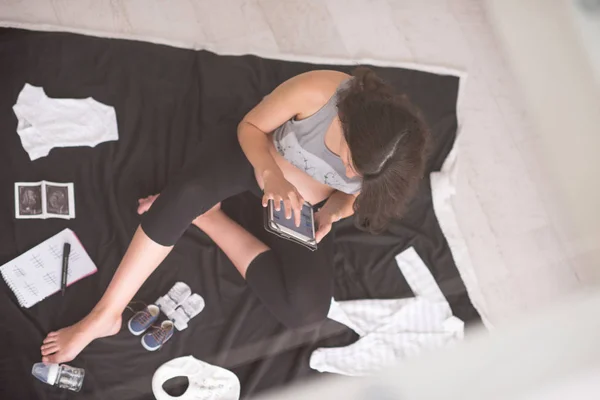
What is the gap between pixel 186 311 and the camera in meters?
1.50

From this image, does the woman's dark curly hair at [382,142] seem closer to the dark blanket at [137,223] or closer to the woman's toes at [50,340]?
the dark blanket at [137,223]

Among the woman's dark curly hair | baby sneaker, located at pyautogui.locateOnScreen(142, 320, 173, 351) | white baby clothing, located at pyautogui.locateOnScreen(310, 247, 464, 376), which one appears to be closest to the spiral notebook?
baby sneaker, located at pyautogui.locateOnScreen(142, 320, 173, 351)

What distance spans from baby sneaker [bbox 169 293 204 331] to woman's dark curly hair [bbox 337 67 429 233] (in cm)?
59

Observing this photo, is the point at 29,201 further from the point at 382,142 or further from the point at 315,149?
the point at 382,142

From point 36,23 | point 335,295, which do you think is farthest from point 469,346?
point 36,23

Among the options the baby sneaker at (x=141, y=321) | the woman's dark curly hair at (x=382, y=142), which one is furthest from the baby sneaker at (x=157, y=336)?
the woman's dark curly hair at (x=382, y=142)

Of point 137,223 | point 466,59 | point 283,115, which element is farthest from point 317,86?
point 466,59

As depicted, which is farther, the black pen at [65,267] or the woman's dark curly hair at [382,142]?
the black pen at [65,267]

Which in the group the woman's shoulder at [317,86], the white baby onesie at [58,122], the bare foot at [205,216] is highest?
the white baby onesie at [58,122]

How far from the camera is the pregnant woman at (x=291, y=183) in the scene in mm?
1069

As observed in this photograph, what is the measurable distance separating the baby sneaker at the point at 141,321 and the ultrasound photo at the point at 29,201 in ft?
1.20

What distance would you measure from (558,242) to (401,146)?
1.20 metres

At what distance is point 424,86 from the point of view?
1938 millimetres

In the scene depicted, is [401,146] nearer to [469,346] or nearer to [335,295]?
[469,346]
